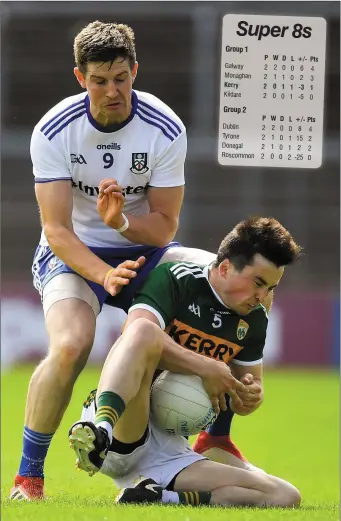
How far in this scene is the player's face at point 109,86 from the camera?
4891 mm

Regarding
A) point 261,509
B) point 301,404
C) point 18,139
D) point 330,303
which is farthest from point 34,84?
point 261,509

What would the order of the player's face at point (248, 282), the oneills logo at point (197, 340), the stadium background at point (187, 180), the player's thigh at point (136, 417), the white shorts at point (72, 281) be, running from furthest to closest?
the stadium background at point (187, 180), the white shorts at point (72, 281), the oneills logo at point (197, 340), the player's face at point (248, 282), the player's thigh at point (136, 417)

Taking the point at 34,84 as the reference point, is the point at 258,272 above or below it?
below

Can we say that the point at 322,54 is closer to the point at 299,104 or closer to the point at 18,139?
the point at 299,104

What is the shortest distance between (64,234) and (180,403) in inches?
36.4

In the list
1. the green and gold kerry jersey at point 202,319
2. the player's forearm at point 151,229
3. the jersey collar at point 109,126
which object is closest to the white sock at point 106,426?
the green and gold kerry jersey at point 202,319

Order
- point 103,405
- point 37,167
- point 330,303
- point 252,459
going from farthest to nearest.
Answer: point 330,303
point 252,459
point 37,167
point 103,405

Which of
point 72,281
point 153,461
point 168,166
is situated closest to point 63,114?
point 168,166

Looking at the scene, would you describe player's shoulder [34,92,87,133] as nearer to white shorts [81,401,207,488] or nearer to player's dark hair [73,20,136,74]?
player's dark hair [73,20,136,74]

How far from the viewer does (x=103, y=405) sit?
14.2 feet

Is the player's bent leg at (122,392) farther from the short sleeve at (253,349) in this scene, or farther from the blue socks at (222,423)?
the blue socks at (222,423)

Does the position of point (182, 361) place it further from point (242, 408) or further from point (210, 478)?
point (210, 478)

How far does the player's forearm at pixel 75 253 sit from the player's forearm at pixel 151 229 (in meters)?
0.24

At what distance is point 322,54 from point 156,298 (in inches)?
48.1
